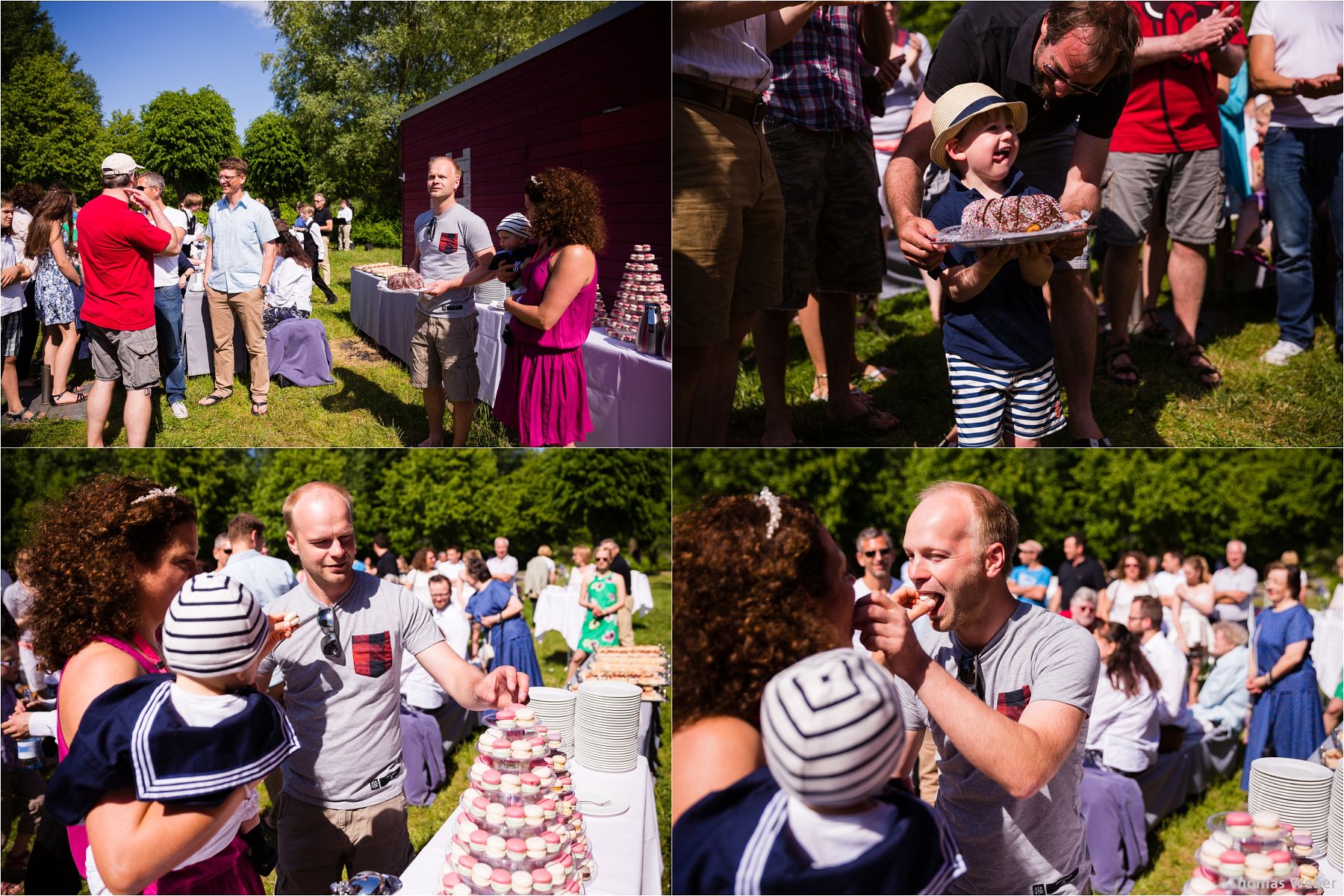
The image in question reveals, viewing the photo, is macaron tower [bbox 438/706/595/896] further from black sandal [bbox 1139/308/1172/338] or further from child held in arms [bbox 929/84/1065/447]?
black sandal [bbox 1139/308/1172/338]

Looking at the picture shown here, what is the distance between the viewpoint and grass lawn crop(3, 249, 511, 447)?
344 cm

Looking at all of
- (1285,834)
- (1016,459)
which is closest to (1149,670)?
(1285,834)

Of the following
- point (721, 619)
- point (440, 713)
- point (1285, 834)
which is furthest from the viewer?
point (440, 713)

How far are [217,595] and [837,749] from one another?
49.2 inches

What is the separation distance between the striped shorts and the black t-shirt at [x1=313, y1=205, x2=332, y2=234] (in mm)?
2274

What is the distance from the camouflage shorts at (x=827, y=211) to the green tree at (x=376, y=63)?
910 millimetres

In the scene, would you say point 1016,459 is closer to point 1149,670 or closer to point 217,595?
point 1149,670

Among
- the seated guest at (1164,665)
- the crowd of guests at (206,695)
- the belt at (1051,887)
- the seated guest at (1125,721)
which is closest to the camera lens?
the crowd of guests at (206,695)

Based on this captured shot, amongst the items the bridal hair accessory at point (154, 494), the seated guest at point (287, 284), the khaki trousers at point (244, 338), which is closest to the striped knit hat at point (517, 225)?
the seated guest at point (287, 284)

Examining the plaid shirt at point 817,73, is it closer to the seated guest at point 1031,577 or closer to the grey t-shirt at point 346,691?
the grey t-shirt at point 346,691

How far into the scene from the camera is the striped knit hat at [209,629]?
1802 mm

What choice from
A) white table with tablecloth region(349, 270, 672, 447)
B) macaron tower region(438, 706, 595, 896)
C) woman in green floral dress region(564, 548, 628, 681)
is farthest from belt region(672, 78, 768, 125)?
woman in green floral dress region(564, 548, 628, 681)

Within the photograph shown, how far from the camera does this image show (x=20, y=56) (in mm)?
3357

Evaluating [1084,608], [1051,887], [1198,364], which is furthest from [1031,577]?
[1051,887]
